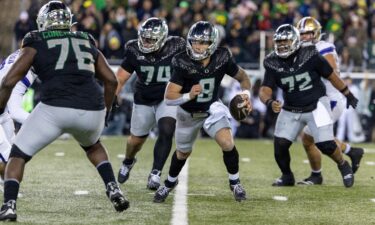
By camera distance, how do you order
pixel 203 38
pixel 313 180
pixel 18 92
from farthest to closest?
pixel 313 180
pixel 18 92
pixel 203 38

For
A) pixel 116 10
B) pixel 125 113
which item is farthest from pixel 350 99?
pixel 116 10

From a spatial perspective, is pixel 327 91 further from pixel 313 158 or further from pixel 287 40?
pixel 287 40

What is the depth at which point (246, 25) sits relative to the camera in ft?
60.1

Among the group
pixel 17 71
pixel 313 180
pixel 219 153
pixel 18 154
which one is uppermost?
pixel 17 71

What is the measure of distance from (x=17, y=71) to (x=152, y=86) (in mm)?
2646

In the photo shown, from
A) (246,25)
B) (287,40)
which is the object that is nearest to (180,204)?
(287,40)

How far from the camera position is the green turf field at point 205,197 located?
7004 millimetres

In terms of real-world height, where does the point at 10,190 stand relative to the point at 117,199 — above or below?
above

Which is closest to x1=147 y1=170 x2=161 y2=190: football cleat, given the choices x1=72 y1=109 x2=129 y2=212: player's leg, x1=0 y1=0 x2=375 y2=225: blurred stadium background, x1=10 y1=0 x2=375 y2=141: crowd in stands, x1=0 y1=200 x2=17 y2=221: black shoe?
x1=0 y1=0 x2=375 y2=225: blurred stadium background

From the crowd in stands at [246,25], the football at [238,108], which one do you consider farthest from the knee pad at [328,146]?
the crowd in stands at [246,25]

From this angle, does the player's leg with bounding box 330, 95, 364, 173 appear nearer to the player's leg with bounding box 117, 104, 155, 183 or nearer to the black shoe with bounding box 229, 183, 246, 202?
the player's leg with bounding box 117, 104, 155, 183

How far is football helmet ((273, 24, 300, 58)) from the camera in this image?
9.04 m

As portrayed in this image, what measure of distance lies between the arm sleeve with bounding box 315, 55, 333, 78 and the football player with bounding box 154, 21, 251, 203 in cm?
122

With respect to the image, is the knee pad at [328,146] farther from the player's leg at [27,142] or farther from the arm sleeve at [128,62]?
the player's leg at [27,142]
